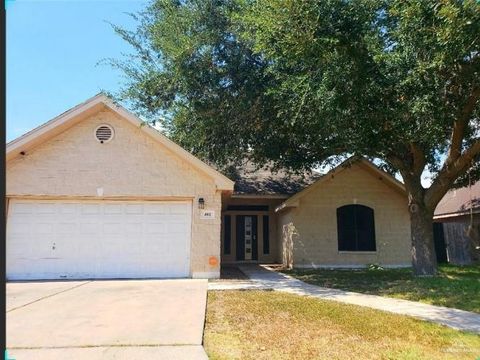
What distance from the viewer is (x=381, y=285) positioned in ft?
39.2

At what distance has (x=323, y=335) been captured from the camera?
6449 mm

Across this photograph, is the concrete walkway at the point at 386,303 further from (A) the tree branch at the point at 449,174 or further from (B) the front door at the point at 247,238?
(B) the front door at the point at 247,238

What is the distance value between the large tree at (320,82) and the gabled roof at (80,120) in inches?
49.6

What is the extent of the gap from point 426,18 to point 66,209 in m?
11.7

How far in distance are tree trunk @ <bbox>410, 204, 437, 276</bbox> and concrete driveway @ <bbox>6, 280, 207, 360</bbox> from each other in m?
7.00

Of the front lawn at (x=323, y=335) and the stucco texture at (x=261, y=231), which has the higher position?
the stucco texture at (x=261, y=231)

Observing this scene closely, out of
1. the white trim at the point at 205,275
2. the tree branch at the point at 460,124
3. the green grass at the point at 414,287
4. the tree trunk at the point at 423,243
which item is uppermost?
the tree branch at the point at 460,124

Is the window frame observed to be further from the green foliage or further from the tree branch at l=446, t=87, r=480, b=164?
the tree branch at l=446, t=87, r=480, b=164

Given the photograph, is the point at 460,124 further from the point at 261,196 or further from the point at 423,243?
the point at 261,196

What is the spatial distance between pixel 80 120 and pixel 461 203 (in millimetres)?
20171

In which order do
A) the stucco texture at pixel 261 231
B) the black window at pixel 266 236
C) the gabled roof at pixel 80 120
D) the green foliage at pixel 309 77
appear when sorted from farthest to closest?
the black window at pixel 266 236, the stucco texture at pixel 261 231, the gabled roof at pixel 80 120, the green foliage at pixel 309 77

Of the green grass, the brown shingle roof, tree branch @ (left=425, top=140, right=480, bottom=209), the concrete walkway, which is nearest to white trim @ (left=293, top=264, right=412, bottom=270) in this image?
the green grass

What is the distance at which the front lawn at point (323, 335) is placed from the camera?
561cm

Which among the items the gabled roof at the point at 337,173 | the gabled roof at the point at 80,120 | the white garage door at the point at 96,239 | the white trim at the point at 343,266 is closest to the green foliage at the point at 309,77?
the gabled roof at the point at 80,120
